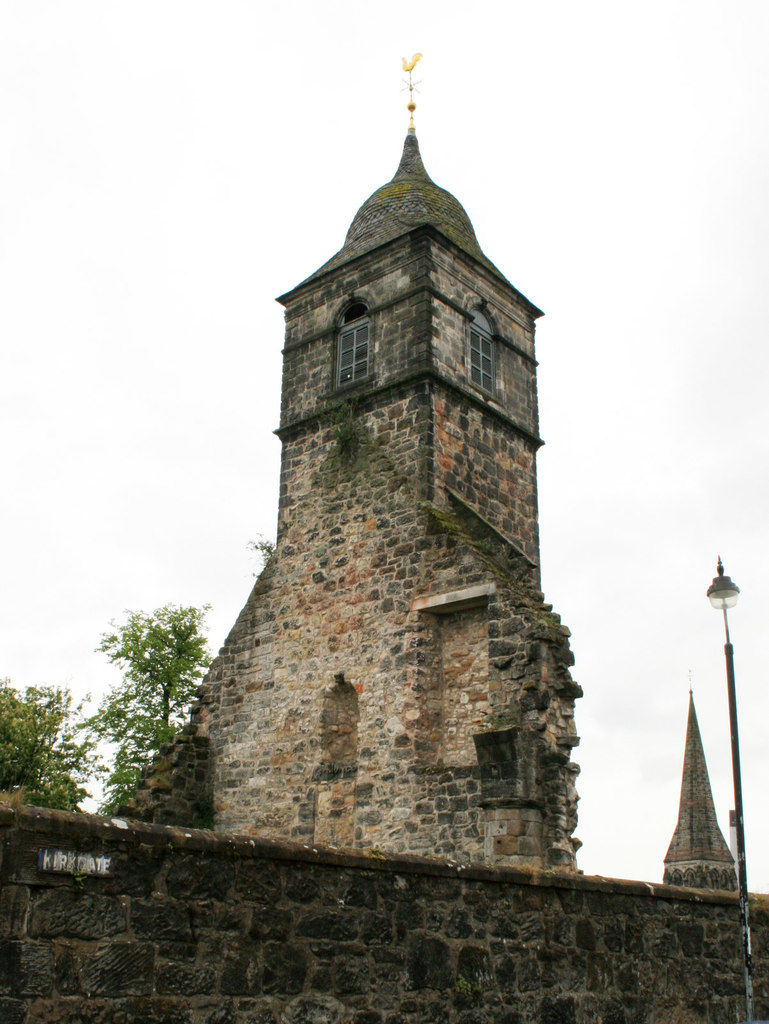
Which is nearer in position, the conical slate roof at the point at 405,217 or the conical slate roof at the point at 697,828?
the conical slate roof at the point at 405,217

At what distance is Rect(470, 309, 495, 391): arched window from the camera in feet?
59.9

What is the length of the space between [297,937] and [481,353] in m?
13.8

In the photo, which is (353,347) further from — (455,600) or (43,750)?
(43,750)

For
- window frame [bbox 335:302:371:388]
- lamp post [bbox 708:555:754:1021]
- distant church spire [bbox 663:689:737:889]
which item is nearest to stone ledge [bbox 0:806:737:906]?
lamp post [bbox 708:555:754:1021]

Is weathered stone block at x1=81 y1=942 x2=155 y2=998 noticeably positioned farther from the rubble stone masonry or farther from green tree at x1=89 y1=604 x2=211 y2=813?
green tree at x1=89 y1=604 x2=211 y2=813

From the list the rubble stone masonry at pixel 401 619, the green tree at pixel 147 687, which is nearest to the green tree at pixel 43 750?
the green tree at pixel 147 687

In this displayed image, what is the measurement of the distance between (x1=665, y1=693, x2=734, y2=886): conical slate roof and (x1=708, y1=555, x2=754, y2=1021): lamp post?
30.4 meters

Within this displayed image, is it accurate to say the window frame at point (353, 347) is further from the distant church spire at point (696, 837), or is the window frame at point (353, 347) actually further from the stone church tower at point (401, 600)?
the distant church spire at point (696, 837)

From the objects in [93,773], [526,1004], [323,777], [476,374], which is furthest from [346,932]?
[93,773]

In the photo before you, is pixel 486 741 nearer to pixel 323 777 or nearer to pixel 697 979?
pixel 323 777

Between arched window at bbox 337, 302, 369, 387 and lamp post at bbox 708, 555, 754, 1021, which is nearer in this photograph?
lamp post at bbox 708, 555, 754, 1021

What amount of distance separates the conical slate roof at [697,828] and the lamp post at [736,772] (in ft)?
99.8

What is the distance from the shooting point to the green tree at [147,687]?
88.9ft

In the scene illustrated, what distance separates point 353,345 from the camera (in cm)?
1858
